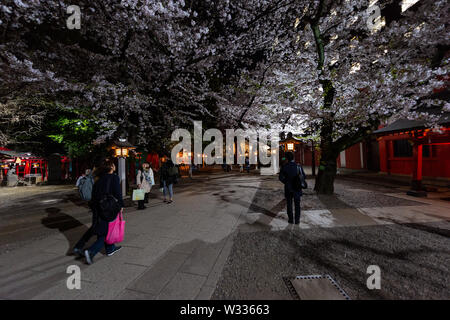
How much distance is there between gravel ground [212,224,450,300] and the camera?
2.69 m

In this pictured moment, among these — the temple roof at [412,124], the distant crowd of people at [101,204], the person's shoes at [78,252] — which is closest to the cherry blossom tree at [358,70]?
the temple roof at [412,124]

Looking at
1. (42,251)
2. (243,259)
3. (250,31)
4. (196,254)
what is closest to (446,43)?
(250,31)

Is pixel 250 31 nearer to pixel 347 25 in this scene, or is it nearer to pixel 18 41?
pixel 347 25

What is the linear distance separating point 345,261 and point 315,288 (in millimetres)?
1098

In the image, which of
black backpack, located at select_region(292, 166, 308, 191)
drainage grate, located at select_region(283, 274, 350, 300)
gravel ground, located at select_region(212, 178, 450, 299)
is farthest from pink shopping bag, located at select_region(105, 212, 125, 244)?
black backpack, located at select_region(292, 166, 308, 191)

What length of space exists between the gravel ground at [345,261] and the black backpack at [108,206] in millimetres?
2167

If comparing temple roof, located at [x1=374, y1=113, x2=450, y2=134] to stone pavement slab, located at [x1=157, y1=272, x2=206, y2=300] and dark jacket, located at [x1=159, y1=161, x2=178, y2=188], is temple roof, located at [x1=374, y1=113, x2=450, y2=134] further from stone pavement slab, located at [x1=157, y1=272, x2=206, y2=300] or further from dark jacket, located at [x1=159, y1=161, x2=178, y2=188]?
dark jacket, located at [x1=159, y1=161, x2=178, y2=188]

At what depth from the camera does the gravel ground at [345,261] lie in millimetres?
2691

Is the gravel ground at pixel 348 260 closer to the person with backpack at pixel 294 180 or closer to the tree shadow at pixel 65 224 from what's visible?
the person with backpack at pixel 294 180

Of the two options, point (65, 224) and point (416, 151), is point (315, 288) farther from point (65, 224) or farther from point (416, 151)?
point (416, 151)

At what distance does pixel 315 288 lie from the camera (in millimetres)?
2754

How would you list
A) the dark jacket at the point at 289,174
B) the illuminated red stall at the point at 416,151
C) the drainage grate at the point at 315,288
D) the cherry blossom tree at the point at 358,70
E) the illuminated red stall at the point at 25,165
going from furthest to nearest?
the illuminated red stall at the point at 25,165 → the illuminated red stall at the point at 416,151 → the cherry blossom tree at the point at 358,70 → the dark jacket at the point at 289,174 → the drainage grate at the point at 315,288

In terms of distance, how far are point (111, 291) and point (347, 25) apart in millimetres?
13835

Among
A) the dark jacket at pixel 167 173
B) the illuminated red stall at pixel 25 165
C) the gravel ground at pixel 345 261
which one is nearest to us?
the gravel ground at pixel 345 261
